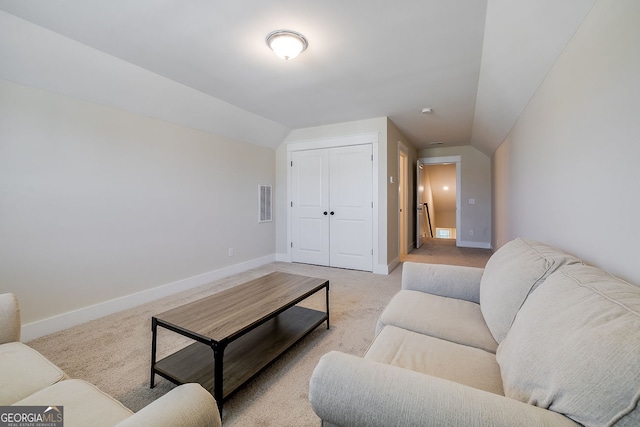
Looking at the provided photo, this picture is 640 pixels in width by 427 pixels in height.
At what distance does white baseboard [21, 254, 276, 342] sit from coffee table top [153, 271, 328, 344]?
58.7 inches

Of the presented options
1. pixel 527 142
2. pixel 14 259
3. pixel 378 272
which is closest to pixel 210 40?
pixel 14 259

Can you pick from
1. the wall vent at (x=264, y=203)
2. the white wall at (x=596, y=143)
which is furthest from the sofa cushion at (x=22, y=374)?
the wall vent at (x=264, y=203)

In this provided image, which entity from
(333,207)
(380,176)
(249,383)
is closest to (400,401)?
(249,383)

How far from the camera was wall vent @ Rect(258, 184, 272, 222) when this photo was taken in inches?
179

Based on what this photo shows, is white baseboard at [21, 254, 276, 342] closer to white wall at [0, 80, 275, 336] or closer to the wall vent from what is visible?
white wall at [0, 80, 275, 336]

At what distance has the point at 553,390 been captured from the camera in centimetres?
64

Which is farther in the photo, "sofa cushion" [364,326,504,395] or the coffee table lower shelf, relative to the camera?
the coffee table lower shelf

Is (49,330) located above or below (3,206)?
below

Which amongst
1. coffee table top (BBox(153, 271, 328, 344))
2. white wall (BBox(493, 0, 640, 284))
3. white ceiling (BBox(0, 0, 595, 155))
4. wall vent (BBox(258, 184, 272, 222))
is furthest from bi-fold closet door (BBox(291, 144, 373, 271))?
white wall (BBox(493, 0, 640, 284))

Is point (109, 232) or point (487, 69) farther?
point (109, 232)

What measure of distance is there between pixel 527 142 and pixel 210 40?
2.97 m

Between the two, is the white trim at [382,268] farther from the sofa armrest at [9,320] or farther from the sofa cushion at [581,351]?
the sofa armrest at [9,320]

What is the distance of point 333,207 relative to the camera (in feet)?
14.5

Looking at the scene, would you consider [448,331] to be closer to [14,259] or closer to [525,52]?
A: [525,52]
